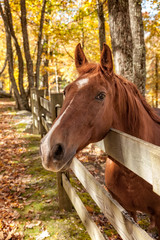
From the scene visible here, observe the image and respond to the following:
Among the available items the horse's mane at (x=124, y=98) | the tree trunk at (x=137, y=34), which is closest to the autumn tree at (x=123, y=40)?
the tree trunk at (x=137, y=34)

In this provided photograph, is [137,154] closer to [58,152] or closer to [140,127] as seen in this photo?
[58,152]

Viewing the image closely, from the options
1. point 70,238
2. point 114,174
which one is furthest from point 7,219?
point 114,174

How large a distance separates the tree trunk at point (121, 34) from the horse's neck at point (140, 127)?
120 inches

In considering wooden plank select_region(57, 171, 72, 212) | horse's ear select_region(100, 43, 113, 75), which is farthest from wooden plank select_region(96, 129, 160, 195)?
wooden plank select_region(57, 171, 72, 212)

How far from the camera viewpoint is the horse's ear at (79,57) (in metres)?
2.20

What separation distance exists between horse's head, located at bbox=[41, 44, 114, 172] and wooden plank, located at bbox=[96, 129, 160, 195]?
0.19 metres

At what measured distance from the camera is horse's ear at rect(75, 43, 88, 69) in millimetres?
2197

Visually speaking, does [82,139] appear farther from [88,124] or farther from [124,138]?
[124,138]

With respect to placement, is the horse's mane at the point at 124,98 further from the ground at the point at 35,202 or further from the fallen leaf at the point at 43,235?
the fallen leaf at the point at 43,235

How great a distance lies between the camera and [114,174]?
2213 mm

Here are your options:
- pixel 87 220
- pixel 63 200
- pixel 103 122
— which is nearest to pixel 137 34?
pixel 103 122

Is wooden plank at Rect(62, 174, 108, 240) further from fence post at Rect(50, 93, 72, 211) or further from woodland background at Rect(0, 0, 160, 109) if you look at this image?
woodland background at Rect(0, 0, 160, 109)

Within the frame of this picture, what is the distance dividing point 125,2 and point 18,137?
592cm

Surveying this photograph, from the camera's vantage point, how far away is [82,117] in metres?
1.60
